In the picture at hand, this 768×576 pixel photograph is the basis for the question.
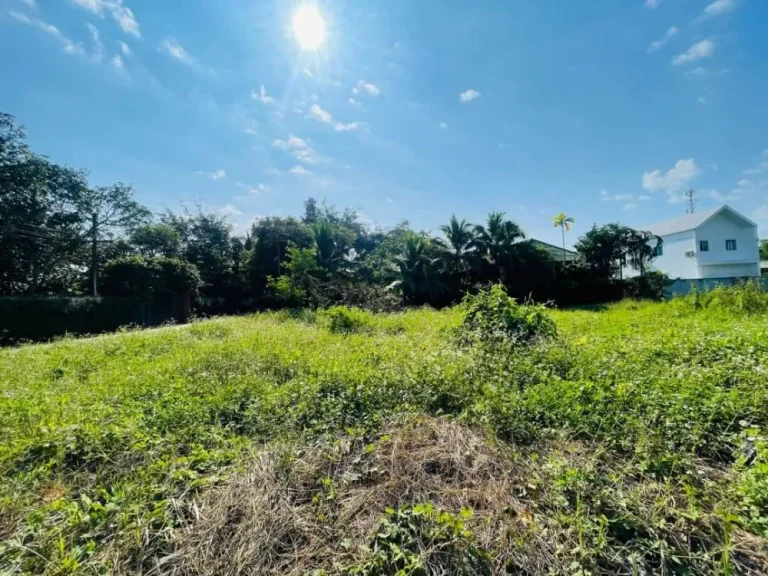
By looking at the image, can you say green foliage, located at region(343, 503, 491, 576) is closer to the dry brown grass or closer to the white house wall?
the dry brown grass

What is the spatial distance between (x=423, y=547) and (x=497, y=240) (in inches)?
652

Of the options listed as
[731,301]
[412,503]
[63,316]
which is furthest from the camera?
[63,316]

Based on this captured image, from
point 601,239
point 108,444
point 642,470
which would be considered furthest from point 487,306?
point 601,239

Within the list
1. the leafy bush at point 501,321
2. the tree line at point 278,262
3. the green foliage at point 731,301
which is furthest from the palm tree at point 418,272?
the leafy bush at point 501,321

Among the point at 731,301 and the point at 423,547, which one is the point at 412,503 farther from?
the point at 731,301

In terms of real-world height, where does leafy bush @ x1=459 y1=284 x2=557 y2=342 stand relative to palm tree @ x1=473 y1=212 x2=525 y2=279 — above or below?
below

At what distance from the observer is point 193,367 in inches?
175

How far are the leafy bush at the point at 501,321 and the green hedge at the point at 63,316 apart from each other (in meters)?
12.9

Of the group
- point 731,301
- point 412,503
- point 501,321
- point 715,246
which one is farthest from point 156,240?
point 715,246

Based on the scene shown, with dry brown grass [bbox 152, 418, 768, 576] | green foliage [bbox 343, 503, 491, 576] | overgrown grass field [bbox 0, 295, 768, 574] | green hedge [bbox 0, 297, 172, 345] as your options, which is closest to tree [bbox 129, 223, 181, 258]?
green hedge [bbox 0, 297, 172, 345]

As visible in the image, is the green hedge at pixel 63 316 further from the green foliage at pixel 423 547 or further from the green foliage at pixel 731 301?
the green foliage at pixel 731 301

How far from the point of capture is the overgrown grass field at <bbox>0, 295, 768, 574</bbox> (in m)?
1.62

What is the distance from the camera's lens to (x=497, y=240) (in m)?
16.9

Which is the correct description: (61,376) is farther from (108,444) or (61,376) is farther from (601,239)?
(601,239)
